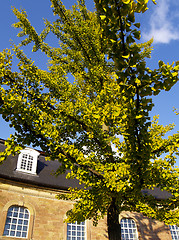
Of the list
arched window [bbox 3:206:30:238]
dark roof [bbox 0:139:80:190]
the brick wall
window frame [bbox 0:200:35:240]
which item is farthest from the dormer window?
arched window [bbox 3:206:30:238]

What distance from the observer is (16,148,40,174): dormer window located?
1342 cm

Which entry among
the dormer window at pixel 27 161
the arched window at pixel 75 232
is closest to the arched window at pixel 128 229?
the arched window at pixel 75 232

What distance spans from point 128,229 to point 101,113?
12.8m

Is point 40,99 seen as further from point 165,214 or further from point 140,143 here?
point 165,214

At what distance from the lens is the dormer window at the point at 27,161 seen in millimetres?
13420

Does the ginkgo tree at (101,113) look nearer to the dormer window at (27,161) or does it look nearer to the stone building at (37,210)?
the stone building at (37,210)

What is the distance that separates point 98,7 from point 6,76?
3987 mm

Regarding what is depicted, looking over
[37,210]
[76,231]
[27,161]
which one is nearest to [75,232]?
[76,231]

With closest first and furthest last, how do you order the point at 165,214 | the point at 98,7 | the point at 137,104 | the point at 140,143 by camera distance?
1. the point at 98,7
2. the point at 137,104
3. the point at 140,143
4. the point at 165,214

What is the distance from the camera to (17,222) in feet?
36.5

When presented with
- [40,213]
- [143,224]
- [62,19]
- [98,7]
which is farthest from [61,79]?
[143,224]

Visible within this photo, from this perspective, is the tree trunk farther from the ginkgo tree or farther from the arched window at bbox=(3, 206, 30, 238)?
the arched window at bbox=(3, 206, 30, 238)

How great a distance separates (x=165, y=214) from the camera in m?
5.65

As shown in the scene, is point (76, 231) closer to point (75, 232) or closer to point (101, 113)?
point (75, 232)
